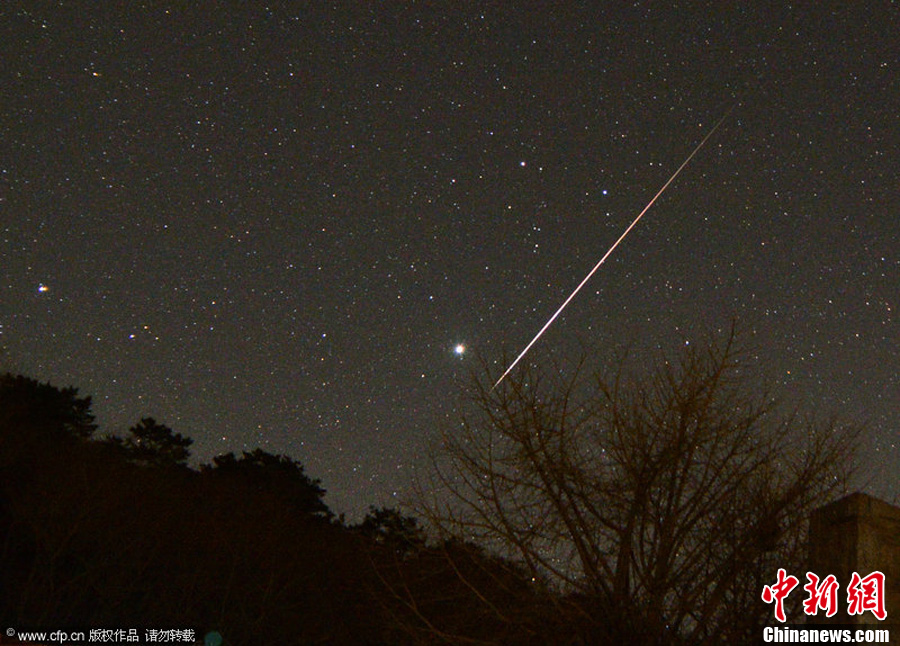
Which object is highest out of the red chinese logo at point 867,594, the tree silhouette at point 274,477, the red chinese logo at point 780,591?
the tree silhouette at point 274,477

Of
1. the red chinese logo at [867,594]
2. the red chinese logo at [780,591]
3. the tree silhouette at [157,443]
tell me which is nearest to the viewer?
the red chinese logo at [867,594]

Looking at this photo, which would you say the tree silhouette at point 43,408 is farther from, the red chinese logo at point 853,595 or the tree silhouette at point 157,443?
the red chinese logo at point 853,595

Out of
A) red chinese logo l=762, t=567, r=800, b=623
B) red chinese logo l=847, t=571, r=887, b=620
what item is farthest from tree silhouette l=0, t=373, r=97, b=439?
red chinese logo l=847, t=571, r=887, b=620

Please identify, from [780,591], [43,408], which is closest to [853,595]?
[780,591]

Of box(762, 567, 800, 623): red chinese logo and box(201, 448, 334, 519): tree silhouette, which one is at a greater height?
box(201, 448, 334, 519): tree silhouette

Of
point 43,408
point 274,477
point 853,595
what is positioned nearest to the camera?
point 853,595

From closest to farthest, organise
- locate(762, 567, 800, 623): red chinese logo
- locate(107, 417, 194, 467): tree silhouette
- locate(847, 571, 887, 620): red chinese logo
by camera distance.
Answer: locate(847, 571, 887, 620): red chinese logo, locate(762, 567, 800, 623): red chinese logo, locate(107, 417, 194, 467): tree silhouette

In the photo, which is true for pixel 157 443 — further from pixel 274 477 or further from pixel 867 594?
pixel 867 594

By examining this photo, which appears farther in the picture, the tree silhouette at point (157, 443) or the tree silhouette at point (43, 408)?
the tree silhouette at point (157, 443)

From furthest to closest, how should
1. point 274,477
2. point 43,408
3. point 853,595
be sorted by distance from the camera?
point 274,477
point 43,408
point 853,595

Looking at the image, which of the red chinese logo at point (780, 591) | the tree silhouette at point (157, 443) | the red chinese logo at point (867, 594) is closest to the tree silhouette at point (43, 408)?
the tree silhouette at point (157, 443)

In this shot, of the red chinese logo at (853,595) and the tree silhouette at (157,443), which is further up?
the tree silhouette at (157,443)

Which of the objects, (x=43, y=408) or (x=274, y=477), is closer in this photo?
(x=43, y=408)

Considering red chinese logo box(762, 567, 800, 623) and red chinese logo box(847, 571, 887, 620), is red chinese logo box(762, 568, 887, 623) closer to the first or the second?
red chinese logo box(847, 571, 887, 620)
